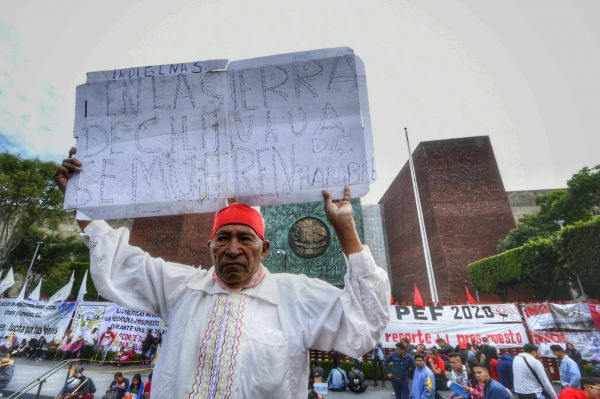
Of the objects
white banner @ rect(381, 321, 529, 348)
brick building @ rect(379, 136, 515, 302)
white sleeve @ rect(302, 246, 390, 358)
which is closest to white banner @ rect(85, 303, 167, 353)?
white banner @ rect(381, 321, 529, 348)

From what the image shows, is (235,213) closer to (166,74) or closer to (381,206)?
(166,74)

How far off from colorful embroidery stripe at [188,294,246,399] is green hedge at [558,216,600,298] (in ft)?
52.7

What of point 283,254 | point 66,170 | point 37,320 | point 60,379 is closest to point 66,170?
point 66,170

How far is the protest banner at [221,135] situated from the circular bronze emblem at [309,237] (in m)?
21.6

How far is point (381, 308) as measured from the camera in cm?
143

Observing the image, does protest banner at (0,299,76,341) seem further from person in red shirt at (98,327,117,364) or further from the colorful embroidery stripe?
the colorful embroidery stripe

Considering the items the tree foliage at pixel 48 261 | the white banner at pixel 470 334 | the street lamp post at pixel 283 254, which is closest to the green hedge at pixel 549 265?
the white banner at pixel 470 334

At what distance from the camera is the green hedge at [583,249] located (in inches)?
497

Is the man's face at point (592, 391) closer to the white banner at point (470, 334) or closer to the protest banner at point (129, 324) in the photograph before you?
the white banner at point (470, 334)

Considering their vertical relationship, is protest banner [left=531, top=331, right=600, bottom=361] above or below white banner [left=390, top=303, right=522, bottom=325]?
below

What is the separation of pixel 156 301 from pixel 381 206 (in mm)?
33109

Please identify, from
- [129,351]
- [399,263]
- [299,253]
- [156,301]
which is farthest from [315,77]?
[399,263]

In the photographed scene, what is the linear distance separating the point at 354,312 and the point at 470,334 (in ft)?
38.3

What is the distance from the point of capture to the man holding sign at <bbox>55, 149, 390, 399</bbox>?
4.60 ft
